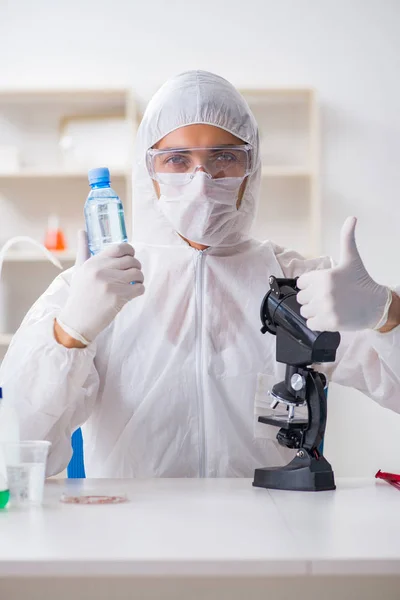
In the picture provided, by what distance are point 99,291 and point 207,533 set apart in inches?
24.6

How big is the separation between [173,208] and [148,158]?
155 mm

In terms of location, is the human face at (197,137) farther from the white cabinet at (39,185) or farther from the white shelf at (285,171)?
the white cabinet at (39,185)

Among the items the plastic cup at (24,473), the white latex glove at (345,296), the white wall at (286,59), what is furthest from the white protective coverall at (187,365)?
the white wall at (286,59)

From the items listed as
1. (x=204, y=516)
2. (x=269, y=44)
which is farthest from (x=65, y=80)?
(x=204, y=516)

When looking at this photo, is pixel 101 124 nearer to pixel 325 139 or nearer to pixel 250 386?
pixel 325 139

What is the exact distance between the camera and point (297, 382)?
4.83 feet

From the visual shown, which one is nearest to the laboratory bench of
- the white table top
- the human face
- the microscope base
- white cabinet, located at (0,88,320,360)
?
the white table top

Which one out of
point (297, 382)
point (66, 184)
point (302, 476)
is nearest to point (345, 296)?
point (297, 382)

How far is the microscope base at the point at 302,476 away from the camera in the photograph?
1.44 metres

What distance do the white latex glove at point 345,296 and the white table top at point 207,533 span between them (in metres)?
0.31

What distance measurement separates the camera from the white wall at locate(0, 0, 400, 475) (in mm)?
3734

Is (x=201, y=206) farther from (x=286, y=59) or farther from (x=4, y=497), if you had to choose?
(x=286, y=59)

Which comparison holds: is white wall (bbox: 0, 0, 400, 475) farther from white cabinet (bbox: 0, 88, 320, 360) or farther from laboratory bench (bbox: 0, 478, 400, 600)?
laboratory bench (bbox: 0, 478, 400, 600)

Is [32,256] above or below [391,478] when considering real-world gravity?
above
